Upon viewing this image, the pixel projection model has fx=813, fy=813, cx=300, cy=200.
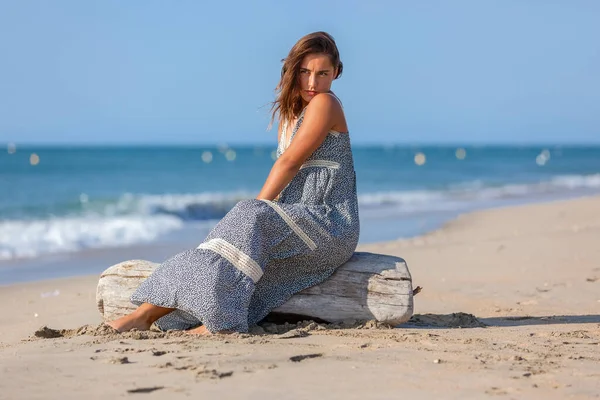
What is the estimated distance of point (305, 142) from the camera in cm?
539

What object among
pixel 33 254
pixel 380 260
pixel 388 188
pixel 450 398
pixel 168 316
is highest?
pixel 388 188

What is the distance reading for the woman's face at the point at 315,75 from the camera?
5.51m

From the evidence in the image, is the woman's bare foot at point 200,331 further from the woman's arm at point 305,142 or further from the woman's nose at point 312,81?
the woman's nose at point 312,81

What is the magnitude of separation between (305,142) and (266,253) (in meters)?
0.78

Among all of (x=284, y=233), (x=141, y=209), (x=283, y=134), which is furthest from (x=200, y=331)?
(x=141, y=209)

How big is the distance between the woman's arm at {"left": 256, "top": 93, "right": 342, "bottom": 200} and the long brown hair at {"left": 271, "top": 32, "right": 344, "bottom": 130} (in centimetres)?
23

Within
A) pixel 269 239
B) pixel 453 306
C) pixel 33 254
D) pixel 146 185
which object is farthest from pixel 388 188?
pixel 269 239

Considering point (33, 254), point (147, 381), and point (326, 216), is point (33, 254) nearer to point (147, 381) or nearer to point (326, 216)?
point (326, 216)

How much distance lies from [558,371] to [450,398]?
83 centimetres

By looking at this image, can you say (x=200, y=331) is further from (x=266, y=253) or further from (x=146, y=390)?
(x=146, y=390)

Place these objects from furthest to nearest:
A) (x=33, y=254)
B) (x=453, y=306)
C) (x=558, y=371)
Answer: (x=33, y=254)
(x=453, y=306)
(x=558, y=371)

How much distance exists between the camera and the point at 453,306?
22.9ft

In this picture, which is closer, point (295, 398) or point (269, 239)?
point (295, 398)

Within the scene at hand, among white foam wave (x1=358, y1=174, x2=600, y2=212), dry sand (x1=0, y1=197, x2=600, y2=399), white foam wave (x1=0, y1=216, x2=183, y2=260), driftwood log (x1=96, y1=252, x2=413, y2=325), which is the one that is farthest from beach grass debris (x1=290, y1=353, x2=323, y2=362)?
white foam wave (x1=358, y1=174, x2=600, y2=212)
